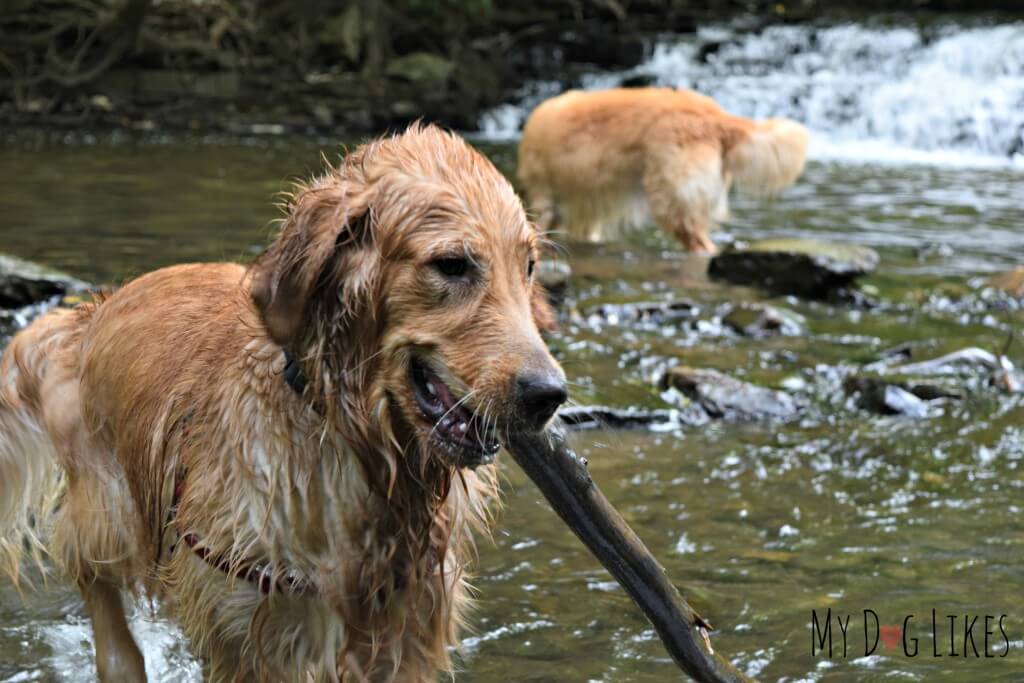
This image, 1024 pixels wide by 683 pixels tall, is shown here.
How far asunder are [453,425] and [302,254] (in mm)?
533

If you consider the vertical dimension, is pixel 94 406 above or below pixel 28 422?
above

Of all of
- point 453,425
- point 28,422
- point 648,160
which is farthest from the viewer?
point 648,160

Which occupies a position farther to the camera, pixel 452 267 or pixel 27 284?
pixel 27 284

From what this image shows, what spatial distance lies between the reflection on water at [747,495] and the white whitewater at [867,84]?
8530mm

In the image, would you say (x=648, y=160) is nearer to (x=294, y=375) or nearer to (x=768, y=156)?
(x=768, y=156)

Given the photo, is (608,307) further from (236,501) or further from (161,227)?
(236,501)

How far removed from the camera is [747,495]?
5.88 m

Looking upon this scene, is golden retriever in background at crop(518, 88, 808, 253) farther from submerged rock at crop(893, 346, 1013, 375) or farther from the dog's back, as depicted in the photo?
the dog's back

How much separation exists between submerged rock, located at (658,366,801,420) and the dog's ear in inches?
177

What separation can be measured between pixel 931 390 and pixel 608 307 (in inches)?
106

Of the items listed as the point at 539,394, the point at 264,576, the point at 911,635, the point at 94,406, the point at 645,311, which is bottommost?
the point at 645,311

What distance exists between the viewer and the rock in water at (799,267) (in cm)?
1009

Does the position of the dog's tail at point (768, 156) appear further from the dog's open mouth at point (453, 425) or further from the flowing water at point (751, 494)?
the dog's open mouth at point (453, 425)

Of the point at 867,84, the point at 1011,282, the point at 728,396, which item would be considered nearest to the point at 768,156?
the point at 1011,282
